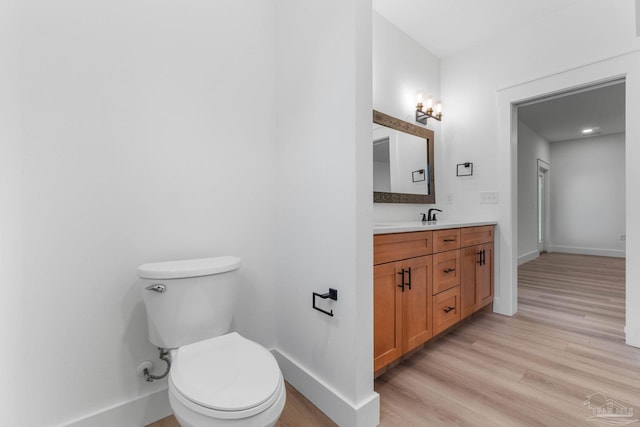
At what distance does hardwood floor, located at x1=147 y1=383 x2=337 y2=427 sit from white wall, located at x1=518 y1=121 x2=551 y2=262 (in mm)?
4648

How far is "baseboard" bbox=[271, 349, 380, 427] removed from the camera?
1.22 meters

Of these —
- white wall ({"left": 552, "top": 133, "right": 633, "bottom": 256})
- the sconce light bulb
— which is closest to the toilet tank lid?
the sconce light bulb

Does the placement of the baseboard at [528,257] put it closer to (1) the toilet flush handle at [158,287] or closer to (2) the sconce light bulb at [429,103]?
(2) the sconce light bulb at [429,103]

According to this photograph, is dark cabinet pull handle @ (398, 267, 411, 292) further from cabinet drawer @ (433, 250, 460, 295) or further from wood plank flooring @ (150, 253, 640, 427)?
wood plank flooring @ (150, 253, 640, 427)

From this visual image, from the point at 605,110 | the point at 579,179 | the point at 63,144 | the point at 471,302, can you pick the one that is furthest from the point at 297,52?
the point at 579,179

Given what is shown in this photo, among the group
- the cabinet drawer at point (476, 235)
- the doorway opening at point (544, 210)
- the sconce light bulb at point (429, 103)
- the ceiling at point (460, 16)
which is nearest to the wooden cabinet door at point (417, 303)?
the cabinet drawer at point (476, 235)

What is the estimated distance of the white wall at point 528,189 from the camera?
4.80 m

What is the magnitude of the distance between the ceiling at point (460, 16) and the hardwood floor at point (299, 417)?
8.95ft

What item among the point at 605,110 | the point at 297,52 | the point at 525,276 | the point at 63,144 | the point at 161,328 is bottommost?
the point at 525,276

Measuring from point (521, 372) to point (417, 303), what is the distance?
27.2 inches

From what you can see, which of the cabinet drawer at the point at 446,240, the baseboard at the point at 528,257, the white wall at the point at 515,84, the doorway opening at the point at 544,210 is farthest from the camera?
the doorway opening at the point at 544,210

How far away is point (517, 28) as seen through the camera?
2.49m

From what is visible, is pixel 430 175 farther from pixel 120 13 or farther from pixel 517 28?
pixel 120 13

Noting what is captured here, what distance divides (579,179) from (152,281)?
748 cm
